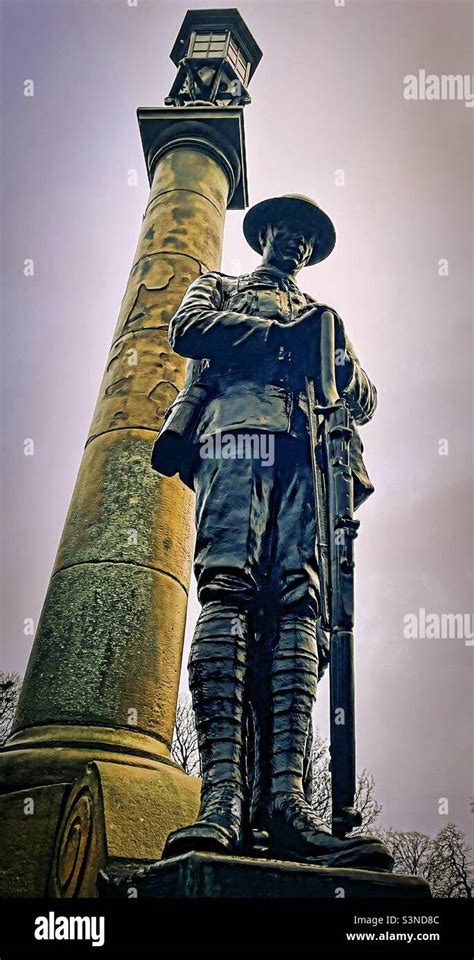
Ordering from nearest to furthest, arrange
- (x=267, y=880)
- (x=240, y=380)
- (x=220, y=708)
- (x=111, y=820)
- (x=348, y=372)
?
(x=267, y=880) → (x=220, y=708) → (x=111, y=820) → (x=240, y=380) → (x=348, y=372)

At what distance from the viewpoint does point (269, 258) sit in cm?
498

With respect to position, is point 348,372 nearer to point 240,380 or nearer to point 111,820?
point 240,380

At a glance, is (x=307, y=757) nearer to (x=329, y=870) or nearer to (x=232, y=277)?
(x=329, y=870)

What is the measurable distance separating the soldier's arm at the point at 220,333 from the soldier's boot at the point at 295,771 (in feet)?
4.54

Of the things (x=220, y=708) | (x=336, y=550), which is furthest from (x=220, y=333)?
(x=220, y=708)

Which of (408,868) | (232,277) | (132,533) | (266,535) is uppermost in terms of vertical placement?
(232,277)

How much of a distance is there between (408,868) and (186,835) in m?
23.1

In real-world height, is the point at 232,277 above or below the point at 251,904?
above

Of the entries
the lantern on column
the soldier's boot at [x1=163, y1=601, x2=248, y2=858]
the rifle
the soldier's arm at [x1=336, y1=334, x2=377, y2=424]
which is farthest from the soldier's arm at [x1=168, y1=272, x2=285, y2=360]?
the lantern on column

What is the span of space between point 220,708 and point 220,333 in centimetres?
181

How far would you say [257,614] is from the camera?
3.80m

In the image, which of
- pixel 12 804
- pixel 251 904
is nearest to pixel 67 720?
pixel 12 804

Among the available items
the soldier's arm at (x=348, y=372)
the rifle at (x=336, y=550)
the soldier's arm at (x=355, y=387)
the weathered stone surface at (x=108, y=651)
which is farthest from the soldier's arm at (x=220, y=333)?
the weathered stone surface at (x=108, y=651)

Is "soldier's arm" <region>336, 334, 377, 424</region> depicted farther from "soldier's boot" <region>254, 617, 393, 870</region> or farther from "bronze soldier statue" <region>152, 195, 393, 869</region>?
"soldier's boot" <region>254, 617, 393, 870</region>
